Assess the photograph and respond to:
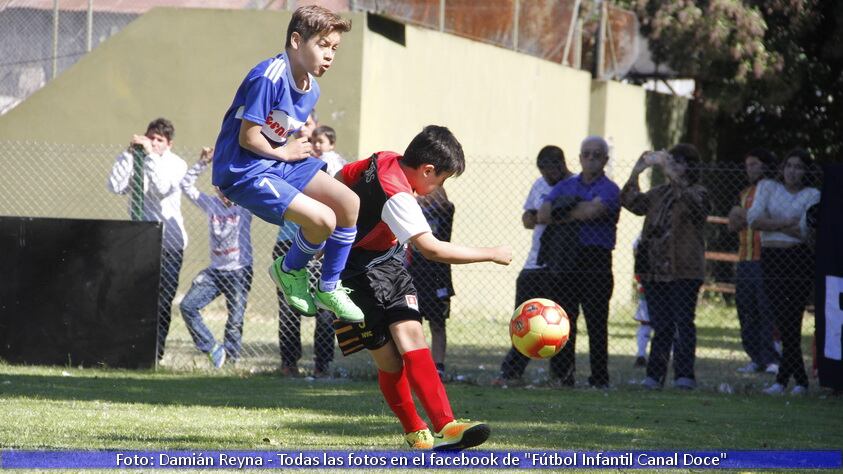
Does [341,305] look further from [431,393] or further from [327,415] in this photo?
[327,415]

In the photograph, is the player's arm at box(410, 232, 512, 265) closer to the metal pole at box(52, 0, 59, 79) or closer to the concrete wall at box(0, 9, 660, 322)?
the concrete wall at box(0, 9, 660, 322)

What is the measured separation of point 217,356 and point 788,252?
5059 millimetres

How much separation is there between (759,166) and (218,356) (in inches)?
202

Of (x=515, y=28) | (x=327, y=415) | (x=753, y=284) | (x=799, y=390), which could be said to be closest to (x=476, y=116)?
(x=515, y=28)

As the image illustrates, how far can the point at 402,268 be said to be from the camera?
20.9 ft

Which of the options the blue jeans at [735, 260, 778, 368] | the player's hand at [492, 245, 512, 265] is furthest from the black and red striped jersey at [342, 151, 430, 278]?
the blue jeans at [735, 260, 778, 368]

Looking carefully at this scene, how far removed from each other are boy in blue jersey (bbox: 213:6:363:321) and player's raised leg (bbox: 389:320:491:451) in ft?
0.91

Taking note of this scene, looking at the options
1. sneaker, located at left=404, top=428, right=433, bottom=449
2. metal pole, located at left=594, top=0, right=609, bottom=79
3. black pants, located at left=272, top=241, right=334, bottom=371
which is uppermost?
metal pole, located at left=594, top=0, right=609, bottom=79

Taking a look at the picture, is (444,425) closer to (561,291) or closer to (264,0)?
(561,291)

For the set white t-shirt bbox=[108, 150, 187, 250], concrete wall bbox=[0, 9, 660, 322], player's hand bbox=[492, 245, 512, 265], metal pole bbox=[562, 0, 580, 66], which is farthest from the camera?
metal pole bbox=[562, 0, 580, 66]

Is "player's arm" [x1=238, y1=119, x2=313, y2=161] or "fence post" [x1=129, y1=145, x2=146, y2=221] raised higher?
"player's arm" [x1=238, y1=119, x2=313, y2=161]

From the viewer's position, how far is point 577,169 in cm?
1808

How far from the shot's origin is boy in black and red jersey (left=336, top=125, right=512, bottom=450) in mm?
5879

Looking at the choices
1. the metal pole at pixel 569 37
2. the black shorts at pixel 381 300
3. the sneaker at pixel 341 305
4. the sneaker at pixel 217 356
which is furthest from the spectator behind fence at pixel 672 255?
the metal pole at pixel 569 37
